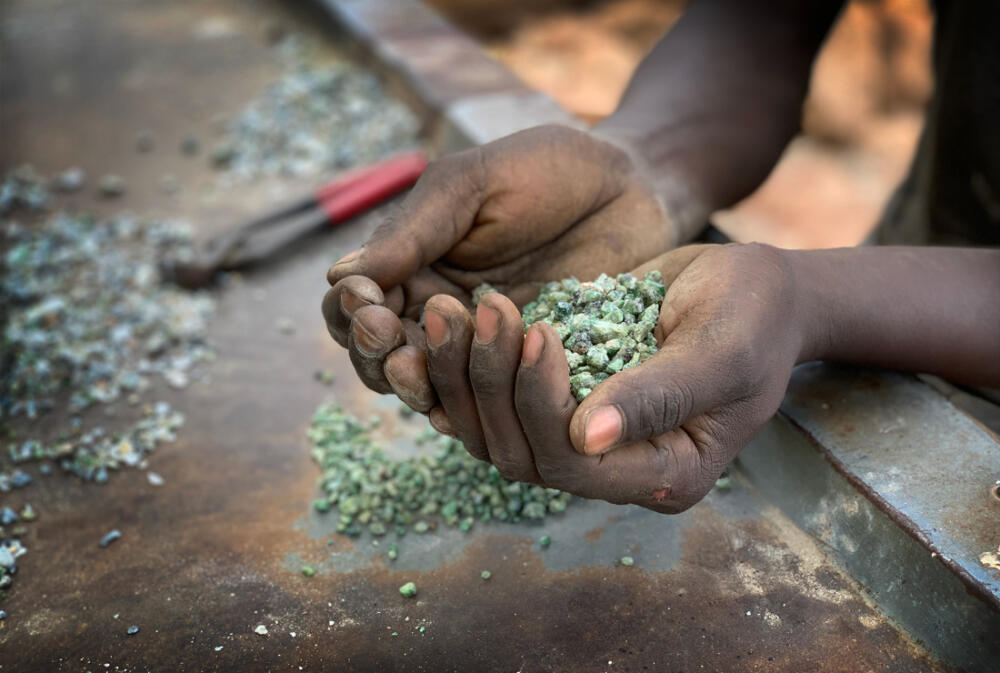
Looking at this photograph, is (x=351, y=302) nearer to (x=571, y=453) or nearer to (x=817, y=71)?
(x=571, y=453)

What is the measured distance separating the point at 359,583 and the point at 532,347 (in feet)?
2.05

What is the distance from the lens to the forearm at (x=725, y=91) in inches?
83.8

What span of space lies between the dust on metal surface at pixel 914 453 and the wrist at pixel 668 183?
0.43m

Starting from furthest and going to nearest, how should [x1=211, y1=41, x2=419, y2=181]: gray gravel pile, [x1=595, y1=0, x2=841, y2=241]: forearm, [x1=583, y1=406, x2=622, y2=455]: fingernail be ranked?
[x1=211, y1=41, x2=419, y2=181]: gray gravel pile → [x1=595, y1=0, x2=841, y2=241]: forearm → [x1=583, y1=406, x2=622, y2=455]: fingernail

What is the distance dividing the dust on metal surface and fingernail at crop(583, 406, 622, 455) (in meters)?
0.56

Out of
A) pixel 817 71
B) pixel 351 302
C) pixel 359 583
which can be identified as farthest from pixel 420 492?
pixel 817 71

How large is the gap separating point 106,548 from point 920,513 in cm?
146

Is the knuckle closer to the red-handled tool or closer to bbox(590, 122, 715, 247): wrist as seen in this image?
bbox(590, 122, 715, 247): wrist

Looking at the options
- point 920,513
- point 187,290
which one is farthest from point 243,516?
point 920,513

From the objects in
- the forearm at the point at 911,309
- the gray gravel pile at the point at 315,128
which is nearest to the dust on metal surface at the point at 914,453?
the forearm at the point at 911,309

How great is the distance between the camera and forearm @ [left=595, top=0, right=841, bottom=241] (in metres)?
2.13

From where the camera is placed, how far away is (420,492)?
1.81 m

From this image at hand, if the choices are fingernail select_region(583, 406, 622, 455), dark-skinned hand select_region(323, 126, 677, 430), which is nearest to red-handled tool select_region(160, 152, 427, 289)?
dark-skinned hand select_region(323, 126, 677, 430)

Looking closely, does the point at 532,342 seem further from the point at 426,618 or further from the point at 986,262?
the point at 986,262
